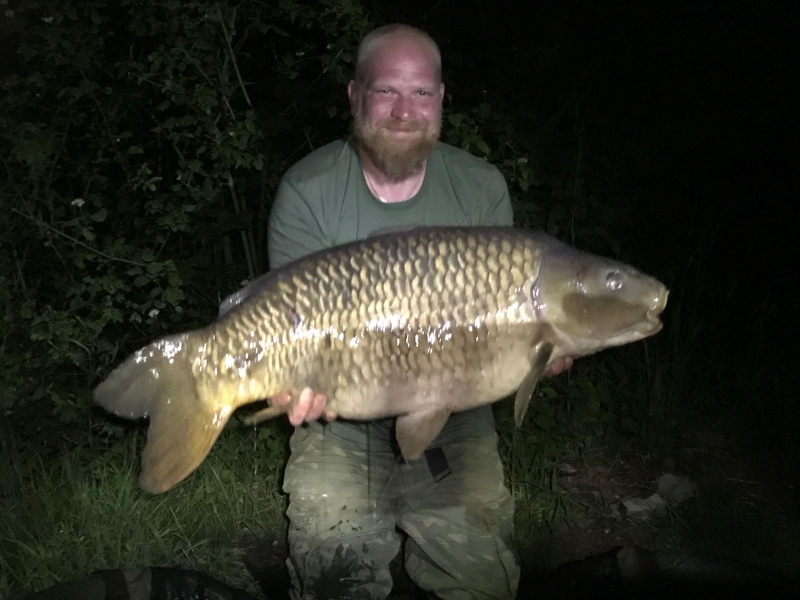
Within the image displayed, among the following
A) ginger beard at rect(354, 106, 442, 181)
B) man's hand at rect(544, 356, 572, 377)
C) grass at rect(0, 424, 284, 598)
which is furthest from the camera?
grass at rect(0, 424, 284, 598)

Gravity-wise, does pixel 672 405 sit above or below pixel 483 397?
below

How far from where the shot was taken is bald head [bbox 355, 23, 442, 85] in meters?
2.00

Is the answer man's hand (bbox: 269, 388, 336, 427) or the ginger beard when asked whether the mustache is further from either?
man's hand (bbox: 269, 388, 336, 427)

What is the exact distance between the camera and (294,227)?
1.98m

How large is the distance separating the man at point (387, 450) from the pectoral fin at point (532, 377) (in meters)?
0.21

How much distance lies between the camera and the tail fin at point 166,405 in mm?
1621

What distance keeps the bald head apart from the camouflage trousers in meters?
0.96

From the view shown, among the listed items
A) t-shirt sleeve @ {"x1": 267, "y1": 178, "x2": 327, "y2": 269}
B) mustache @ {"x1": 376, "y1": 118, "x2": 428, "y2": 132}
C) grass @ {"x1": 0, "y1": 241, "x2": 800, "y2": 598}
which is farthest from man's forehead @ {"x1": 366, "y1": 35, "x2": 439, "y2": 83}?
grass @ {"x1": 0, "y1": 241, "x2": 800, "y2": 598}

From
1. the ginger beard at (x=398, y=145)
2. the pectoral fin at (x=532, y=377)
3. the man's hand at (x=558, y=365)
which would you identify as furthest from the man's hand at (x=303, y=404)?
the ginger beard at (x=398, y=145)

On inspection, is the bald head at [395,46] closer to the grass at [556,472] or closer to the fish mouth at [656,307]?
the fish mouth at [656,307]

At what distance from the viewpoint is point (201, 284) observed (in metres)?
2.71

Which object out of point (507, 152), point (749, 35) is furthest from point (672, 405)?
point (749, 35)

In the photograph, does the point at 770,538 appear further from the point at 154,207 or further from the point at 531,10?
the point at 531,10

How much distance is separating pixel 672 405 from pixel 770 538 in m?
0.62
